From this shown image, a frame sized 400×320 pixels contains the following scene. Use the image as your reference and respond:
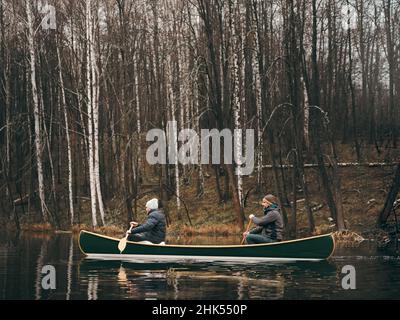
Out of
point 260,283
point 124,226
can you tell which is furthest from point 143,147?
point 260,283

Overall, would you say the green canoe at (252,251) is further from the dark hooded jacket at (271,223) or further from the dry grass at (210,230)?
the dry grass at (210,230)

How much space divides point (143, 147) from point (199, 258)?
68.7 ft

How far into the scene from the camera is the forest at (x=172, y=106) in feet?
A: 87.2

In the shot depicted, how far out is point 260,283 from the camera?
1275cm

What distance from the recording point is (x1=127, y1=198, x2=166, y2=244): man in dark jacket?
653 inches

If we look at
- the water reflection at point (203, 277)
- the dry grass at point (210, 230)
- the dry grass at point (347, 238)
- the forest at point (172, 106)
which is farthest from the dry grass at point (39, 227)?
the dry grass at point (347, 238)

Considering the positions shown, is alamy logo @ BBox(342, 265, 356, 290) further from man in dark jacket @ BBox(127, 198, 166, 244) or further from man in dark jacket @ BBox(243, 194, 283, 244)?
man in dark jacket @ BBox(127, 198, 166, 244)

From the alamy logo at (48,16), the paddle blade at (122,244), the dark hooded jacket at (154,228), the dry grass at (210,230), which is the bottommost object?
the dry grass at (210,230)

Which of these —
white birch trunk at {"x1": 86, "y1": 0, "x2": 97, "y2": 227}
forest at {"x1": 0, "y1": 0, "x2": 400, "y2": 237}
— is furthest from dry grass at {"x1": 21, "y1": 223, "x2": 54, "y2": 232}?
white birch trunk at {"x1": 86, "y1": 0, "x2": 97, "y2": 227}

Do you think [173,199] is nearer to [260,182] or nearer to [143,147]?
[260,182]

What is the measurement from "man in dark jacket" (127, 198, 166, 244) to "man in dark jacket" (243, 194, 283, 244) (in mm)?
2221

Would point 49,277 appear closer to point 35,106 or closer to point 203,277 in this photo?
point 203,277

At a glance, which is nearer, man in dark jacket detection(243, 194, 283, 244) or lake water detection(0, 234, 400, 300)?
lake water detection(0, 234, 400, 300)

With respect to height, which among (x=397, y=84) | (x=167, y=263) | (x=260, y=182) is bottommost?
(x=167, y=263)
